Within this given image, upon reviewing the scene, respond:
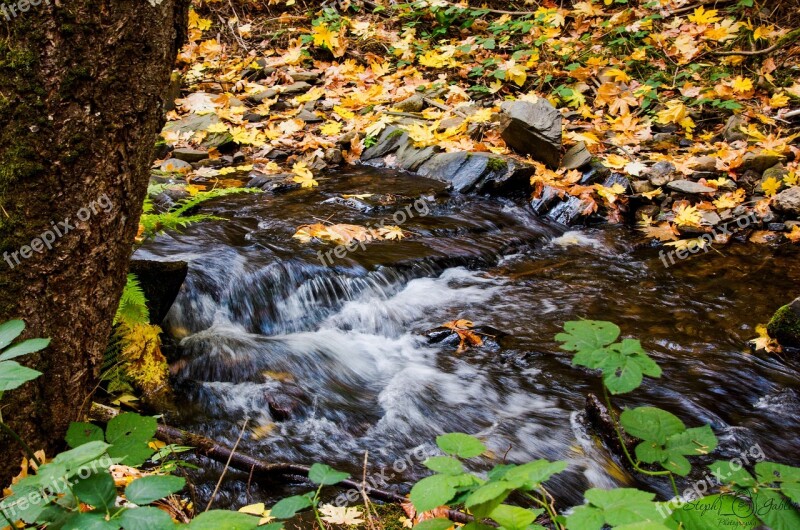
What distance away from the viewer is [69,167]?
1531mm

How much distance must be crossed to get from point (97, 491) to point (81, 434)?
426 mm

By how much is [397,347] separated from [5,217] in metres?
2.74

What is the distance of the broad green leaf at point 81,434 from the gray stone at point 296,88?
24.3ft

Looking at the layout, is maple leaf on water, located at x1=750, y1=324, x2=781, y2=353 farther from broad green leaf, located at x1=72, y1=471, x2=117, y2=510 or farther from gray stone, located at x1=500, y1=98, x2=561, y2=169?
broad green leaf, located at x1=72, y1=471, x2=117, y2=510

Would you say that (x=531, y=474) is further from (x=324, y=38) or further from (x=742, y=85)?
(x=324, y=38)

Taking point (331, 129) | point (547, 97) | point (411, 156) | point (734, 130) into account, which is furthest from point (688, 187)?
point (331, 129)

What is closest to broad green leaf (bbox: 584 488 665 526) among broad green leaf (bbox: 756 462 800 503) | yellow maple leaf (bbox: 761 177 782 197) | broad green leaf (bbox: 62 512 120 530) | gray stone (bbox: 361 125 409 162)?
broad green leaf (bbox: 756 462 800 503)

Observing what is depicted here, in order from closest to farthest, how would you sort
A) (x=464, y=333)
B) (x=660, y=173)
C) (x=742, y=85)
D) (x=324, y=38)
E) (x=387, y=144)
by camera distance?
(x=464, y=333)
(x=660, y=173)
(x=742, y=85)
(x=387, y=144)
(x=324, y=38)

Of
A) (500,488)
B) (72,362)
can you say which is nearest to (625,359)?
(500,488)

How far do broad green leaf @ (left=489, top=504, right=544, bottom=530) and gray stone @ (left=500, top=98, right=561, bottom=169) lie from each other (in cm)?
535

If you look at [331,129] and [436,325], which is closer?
[436,325]

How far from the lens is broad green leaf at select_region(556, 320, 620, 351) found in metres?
1.88

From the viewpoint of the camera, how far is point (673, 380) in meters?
3.53

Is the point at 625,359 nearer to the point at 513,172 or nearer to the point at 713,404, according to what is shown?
the point at 713,404
